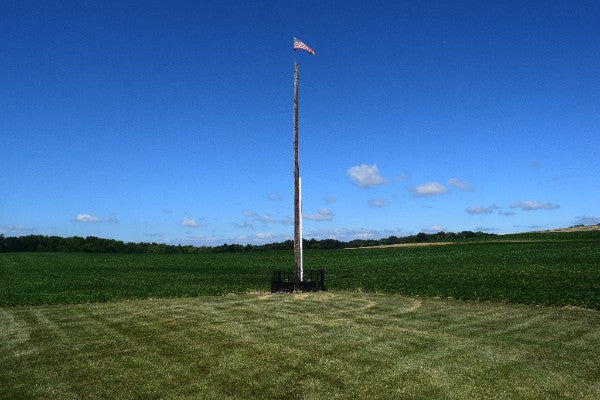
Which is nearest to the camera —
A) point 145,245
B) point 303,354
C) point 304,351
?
point 303,354

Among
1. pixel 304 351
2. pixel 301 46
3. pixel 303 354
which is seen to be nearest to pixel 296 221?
pixel 301 46

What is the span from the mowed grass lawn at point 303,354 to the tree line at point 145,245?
124833mm

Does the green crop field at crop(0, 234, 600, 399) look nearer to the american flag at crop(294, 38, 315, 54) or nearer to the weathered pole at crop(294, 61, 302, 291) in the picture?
the weathered pole at crop(294, 61, 302, 291)

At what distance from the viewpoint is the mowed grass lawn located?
970cm

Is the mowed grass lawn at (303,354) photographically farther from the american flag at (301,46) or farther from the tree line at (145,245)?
the tree line at (145,245)

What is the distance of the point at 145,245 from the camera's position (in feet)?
513

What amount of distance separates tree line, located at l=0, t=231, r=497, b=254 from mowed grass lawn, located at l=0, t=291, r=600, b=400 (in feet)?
410

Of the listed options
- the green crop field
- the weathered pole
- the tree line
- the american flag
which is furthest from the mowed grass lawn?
the tree line

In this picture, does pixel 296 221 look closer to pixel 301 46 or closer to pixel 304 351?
pixel 301 46

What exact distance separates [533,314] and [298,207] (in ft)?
41.5

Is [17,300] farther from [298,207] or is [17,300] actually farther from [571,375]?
[571,375]

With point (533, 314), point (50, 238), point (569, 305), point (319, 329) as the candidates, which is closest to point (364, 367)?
point (319, 329)

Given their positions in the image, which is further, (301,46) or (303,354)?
(301,46)

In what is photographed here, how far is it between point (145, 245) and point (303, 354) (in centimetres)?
15263
